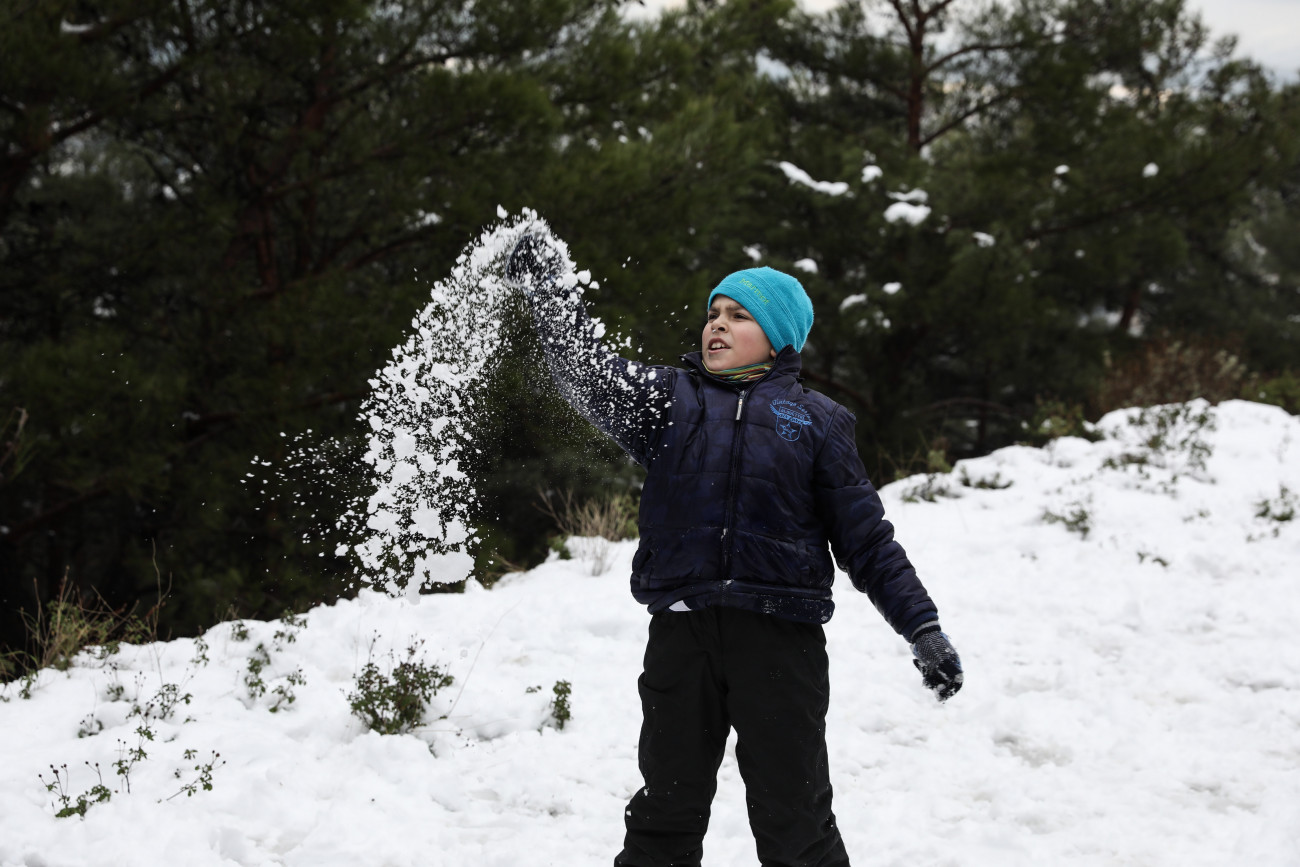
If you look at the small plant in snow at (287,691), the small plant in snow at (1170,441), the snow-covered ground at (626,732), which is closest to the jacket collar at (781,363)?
the snow-covered ground at (626,732)

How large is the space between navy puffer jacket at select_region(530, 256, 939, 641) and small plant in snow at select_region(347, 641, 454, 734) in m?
1.65

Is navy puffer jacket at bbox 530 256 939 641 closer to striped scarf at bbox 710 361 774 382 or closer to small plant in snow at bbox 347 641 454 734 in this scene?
striped scarf at bbox 710 361 774 382

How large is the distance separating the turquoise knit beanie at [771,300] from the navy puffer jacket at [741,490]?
7cm

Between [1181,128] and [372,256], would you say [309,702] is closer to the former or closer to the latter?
[372,256]

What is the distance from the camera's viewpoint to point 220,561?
8719 mm

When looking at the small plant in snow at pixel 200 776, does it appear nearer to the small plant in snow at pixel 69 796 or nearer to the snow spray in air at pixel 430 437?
the small plant in snow at pixel 69 796

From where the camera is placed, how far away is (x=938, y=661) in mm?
1979

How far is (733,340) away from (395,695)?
2010 mm

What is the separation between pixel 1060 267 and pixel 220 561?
41.9ft

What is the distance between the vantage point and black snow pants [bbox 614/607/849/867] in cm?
204

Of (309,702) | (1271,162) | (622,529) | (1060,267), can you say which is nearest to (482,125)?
(622,529)

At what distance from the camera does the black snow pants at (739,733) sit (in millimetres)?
2043

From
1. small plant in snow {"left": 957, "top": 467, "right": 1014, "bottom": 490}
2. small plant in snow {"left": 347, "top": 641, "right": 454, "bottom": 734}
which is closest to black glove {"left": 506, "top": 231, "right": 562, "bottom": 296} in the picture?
small plant in snow {"left": 347, "top": 641, "right": 454, "bottom": 734}

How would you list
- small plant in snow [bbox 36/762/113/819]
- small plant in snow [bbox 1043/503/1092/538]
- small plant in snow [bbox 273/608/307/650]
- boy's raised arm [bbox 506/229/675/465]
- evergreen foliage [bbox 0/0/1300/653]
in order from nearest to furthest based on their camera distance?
boy's raised arm [bbox 506/229/675/465], small plant in snow [bbox 36/762/113/819], small plant in snow [bbox 273/608/307/650], small plant in snow [bbox 1043/503/1092/538], evergreen foliage [bbox 0/0/1300/653]
